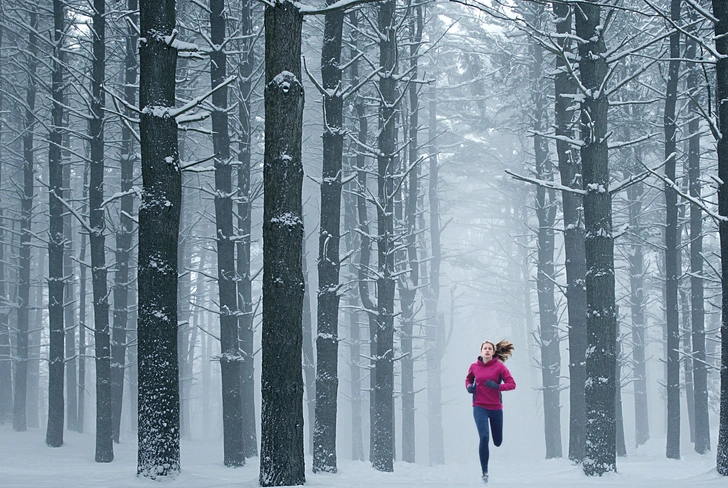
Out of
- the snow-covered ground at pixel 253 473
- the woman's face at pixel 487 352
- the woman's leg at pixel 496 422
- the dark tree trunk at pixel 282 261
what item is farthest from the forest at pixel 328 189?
the woman's face at pixel 487 352

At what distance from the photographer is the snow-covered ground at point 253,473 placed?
7.09 metres

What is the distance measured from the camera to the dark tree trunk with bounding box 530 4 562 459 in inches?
765

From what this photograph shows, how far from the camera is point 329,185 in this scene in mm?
12062

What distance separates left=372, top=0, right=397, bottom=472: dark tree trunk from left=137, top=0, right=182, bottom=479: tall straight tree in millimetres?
6523

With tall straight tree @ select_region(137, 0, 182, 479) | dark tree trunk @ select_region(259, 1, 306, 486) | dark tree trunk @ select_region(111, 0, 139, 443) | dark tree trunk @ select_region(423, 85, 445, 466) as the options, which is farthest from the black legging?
dark tree trunk @ select_region(423, 85, 445, 466)

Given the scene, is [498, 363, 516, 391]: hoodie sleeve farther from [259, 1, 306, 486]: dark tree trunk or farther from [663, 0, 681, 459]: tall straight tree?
[663, 0, 681, 459]: tall straight tree

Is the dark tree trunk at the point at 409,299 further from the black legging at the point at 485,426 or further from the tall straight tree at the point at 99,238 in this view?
the black legging at the point at 485,426

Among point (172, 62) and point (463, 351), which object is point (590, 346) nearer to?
point (172, 62)

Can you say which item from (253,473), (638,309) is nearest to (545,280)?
Result: (638,309)

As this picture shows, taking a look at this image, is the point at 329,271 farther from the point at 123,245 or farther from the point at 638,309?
the point at 638,309

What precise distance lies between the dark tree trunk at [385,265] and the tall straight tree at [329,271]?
5.55ft

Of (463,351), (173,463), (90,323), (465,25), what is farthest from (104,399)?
(463,351)

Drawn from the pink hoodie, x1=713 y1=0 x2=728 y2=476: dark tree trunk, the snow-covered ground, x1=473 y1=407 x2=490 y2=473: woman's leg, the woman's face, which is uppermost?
x1=713 y1=0 x2=728 y2=476: dark tree trunk

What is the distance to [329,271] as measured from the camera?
1175 cm
